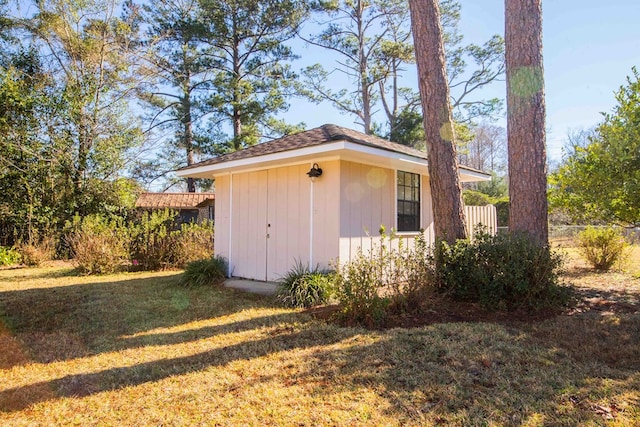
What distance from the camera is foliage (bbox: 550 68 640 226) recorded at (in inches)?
216

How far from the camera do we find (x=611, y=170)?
18.6 ft

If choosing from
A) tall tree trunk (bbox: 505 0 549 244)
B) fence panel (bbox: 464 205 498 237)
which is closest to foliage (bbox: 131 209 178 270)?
fence panel (bbox: 464 205 498 237)

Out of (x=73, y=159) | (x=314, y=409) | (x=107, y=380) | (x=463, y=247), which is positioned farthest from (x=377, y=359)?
(x=73, y=159)

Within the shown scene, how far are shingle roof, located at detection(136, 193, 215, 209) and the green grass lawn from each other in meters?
14.2

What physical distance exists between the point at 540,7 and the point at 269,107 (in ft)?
42.8

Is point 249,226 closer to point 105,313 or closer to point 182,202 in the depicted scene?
point 105,313

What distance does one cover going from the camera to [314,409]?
8.32 ft

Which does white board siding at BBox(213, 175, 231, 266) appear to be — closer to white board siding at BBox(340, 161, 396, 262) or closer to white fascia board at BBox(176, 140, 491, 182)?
white fascia board at BBox(176, 140, 491, 182)

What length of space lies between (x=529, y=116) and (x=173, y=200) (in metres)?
17.5

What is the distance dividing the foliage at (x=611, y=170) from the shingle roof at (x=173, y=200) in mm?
16445

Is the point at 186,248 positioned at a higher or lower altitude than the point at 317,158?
lower

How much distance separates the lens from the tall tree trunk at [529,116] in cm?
566

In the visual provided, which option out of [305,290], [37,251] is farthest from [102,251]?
[305,290]

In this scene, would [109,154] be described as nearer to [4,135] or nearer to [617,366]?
[4,135]
